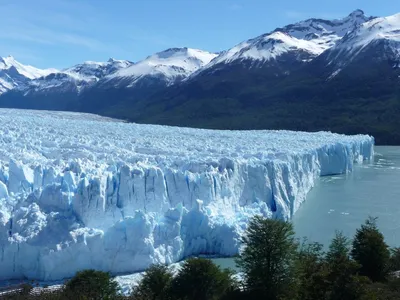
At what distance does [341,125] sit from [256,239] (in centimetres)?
5280

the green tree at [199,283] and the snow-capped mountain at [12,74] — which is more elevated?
the snow-capped mountain at [12,74]

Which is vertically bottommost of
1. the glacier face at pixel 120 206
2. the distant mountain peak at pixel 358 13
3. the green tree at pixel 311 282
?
the green tree at pixel 311 282

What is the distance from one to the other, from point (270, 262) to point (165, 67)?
5031 inches

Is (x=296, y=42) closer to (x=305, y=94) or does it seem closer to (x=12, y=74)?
(x=305, y=94)

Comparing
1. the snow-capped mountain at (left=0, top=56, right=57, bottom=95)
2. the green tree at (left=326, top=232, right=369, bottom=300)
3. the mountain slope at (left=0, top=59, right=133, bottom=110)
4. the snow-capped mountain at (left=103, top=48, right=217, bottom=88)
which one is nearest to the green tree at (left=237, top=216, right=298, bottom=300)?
the green tree at (left=326, top=232, right=369, bottom=300)

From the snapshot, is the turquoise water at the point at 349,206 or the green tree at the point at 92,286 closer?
the green tree at the point at 92,286

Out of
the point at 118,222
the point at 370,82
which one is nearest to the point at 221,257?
the point at 118,222

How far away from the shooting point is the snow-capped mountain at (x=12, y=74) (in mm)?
161650

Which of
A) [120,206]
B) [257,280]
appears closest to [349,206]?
[120,206]

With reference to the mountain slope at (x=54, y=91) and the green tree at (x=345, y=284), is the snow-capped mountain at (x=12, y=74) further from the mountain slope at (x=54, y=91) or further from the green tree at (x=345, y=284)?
the green tree at (x=345, y=284)

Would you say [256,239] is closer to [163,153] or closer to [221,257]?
[221,257]

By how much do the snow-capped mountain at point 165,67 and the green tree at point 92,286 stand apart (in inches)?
4596

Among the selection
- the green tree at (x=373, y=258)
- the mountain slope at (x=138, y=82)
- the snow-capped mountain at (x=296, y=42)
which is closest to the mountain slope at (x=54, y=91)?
the mountain slope at (x=138, y=82)

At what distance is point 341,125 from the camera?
5981 cm
